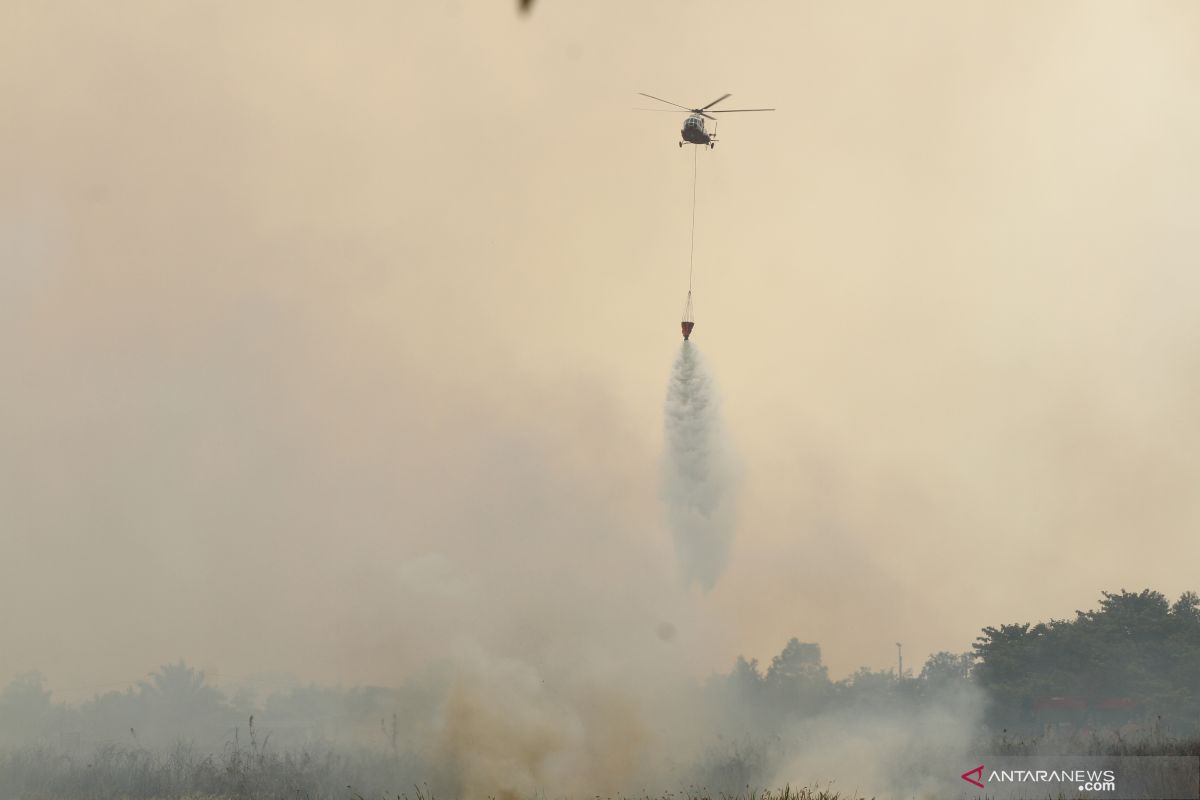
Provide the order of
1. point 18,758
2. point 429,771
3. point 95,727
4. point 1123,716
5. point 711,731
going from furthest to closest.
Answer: point 95,727 < point 1123,716 < point 711,731 < point 18,758 < point 429,771

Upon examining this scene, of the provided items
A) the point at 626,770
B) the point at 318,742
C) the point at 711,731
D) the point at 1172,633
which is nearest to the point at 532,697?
the point at 626,770

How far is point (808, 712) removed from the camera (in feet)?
264

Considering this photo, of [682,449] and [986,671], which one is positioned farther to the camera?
[986,671]

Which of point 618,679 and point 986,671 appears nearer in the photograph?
point 618,679

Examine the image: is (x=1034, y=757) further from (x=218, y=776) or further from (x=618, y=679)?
(x=218, y=776)

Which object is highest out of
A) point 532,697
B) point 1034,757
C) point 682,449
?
point 682,449

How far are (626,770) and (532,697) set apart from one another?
233 inches

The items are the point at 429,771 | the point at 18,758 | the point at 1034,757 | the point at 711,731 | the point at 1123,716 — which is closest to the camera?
the point at 1034,757

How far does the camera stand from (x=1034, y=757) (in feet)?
159

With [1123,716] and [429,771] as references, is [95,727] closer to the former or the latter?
[429,771]

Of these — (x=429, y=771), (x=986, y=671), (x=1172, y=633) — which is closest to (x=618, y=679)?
(x=429, y=771)

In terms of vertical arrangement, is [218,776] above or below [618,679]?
below

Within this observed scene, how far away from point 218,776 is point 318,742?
38.1 feet

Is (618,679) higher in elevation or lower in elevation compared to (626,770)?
higher
